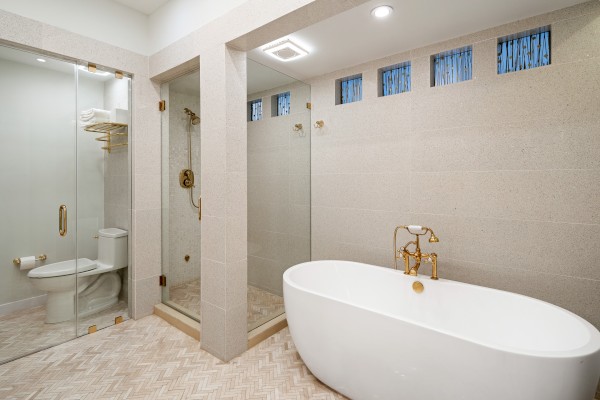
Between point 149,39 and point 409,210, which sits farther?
point 149,39

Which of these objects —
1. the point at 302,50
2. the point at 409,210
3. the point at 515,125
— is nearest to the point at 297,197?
the point at 409,210

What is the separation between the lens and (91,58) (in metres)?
2.41

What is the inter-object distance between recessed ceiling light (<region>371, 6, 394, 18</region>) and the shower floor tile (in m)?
3.39

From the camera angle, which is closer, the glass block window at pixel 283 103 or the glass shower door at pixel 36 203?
the glass shower door at pixel 36 203

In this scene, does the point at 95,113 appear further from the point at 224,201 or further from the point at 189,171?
the point at 224,201

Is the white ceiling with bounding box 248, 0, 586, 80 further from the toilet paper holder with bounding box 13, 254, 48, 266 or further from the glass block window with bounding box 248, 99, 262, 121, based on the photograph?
the toilet paper holder with bounding box 13, 254, 48, 266

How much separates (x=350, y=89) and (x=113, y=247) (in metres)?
2.79

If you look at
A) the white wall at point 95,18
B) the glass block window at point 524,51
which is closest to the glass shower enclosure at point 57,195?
the white wall at point 95,18

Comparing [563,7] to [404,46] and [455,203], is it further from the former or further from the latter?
[455,203]

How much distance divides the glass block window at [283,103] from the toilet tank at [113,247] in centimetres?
194

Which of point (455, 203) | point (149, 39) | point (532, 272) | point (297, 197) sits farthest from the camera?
point (297, 197)

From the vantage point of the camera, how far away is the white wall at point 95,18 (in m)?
2.12

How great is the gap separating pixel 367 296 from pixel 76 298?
2.49 metres

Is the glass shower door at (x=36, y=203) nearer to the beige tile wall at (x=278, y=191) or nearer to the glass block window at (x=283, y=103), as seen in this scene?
the beige tile wall at (x=278, y=191)
